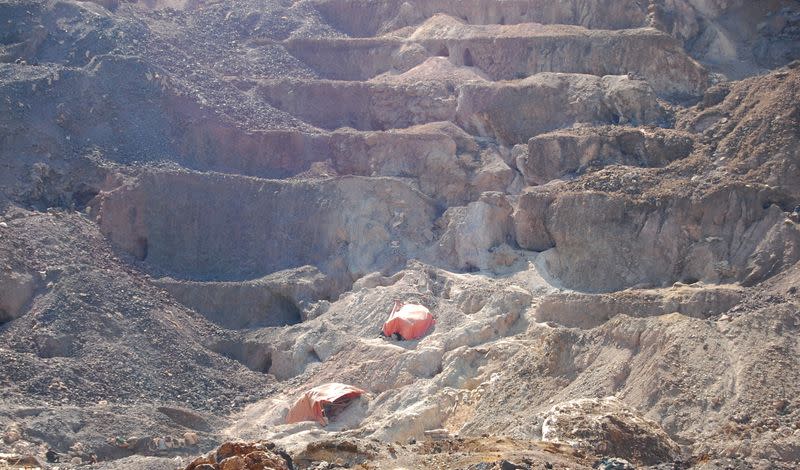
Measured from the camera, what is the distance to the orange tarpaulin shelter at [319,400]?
104 feet

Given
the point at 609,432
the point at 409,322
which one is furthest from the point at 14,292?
the point at 609,432

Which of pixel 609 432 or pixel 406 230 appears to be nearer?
pixel 609 432

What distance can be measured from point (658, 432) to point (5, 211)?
20.1 meters

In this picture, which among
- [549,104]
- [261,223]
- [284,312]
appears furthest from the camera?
[549,104]

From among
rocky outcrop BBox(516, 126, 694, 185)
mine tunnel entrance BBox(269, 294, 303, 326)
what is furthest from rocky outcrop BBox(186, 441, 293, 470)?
rocky outcrop BBox(516, 126, 694, 185)

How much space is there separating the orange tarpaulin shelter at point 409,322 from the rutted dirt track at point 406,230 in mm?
335

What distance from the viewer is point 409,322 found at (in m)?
34.2

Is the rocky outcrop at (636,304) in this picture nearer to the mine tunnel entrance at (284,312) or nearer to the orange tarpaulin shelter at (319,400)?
the orange tarpaulin shelter at (319,400)

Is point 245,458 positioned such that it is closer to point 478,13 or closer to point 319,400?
point 319,400

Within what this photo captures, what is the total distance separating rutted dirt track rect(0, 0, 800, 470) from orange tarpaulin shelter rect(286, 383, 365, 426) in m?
0.51

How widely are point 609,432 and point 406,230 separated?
53.5 feet

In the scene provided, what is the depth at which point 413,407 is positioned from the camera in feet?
100

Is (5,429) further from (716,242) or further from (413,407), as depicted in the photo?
(716,242)

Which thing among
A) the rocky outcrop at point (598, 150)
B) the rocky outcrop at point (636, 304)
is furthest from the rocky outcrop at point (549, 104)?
the rocky outcrop at point (636, 304)
